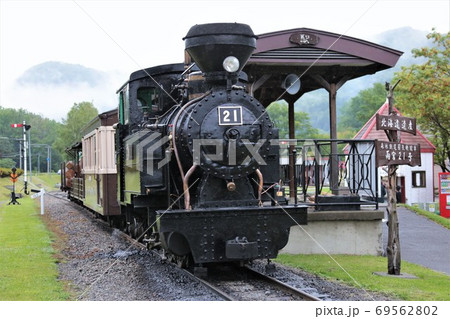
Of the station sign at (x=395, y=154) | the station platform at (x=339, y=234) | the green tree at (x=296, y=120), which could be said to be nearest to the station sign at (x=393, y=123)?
the station sign at (x=395, y=154)

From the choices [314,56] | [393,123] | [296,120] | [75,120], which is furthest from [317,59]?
[296,120]

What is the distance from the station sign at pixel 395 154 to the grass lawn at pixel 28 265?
5.26 meters

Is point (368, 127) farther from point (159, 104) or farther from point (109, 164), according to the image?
point (159, 104)

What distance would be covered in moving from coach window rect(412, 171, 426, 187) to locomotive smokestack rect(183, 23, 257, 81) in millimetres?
23999

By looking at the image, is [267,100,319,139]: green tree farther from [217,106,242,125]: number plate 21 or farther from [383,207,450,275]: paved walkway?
[217,106,242,125]: number plate 21

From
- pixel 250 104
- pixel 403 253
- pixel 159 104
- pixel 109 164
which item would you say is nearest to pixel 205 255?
pixel 250 104

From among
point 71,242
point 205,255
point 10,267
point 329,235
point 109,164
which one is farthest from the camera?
point 109,164

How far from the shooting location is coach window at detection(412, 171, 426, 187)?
30125 mm

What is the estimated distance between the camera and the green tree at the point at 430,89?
24672 millimetres

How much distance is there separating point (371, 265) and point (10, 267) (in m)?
6.51

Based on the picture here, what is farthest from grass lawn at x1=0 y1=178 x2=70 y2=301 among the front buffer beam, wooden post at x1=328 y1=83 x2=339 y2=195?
wooden post at x1=328 y1=83 x2=339 y2=195

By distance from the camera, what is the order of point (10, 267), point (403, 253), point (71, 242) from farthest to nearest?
1. point (71, 242)
2. point (403, 253)
3. point (10, 267)

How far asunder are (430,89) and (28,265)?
20.6 metres
